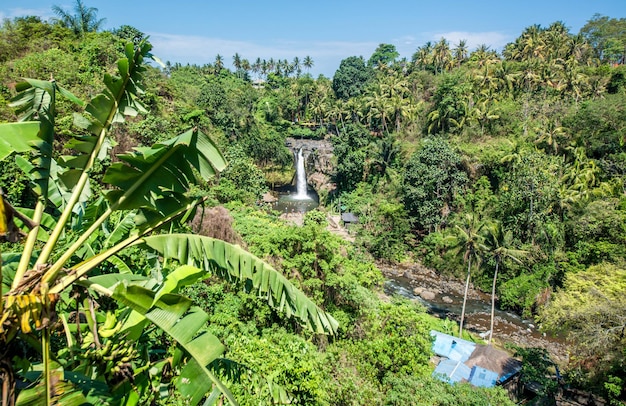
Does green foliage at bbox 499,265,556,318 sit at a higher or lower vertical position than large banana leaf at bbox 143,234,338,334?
lower

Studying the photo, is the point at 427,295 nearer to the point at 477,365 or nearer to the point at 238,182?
the point at 477,365

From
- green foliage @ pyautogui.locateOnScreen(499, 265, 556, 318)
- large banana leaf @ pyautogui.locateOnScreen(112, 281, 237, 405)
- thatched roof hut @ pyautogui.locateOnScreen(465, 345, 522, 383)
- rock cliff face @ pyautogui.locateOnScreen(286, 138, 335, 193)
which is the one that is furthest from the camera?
rock cliff face @ pyautogui.locateOnScreen(286, 138, 335, 193)

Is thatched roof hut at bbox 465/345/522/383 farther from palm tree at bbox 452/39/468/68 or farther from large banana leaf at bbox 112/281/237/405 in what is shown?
palm tree at bbox 452/39/468/68

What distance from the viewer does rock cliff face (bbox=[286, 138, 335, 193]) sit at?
1744 inches

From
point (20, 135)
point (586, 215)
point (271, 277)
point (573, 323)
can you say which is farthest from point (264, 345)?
point (586, 215)

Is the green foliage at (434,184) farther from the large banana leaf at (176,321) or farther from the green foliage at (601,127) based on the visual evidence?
the large banana leaf at (176,321)

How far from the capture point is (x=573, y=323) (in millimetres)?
14211

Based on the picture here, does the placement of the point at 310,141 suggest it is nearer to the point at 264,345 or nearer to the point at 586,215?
the point at 586,215

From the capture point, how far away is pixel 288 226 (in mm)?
14305

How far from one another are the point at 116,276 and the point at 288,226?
11100mm

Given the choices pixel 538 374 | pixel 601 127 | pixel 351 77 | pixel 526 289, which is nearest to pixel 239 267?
pixel 538 374

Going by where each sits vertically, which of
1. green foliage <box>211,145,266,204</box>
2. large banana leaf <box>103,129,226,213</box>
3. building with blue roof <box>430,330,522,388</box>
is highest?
large banana leaf <box>103,129,226,213</box>

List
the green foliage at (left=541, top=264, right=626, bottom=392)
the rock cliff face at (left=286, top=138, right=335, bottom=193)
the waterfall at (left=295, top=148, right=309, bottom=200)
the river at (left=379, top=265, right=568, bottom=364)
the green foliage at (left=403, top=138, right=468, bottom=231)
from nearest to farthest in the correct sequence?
1. the green foliage at (left=541, top=264, right=626, bottom=392)
2. the river at (left=379, top=265, right=568, bottom=364)
3. the green foliage at (left=403, top=138, right=468, bottom=231)
4. the rock cliff face at (left=286, top=138, right=335, bottom=193)
5. the waterfall at (left=295, top=148, right=309, bottom=200)

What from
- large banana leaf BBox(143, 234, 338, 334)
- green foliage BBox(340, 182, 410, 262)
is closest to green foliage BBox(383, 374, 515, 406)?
large banana leaf BBox(143, 234, 338, 334)
